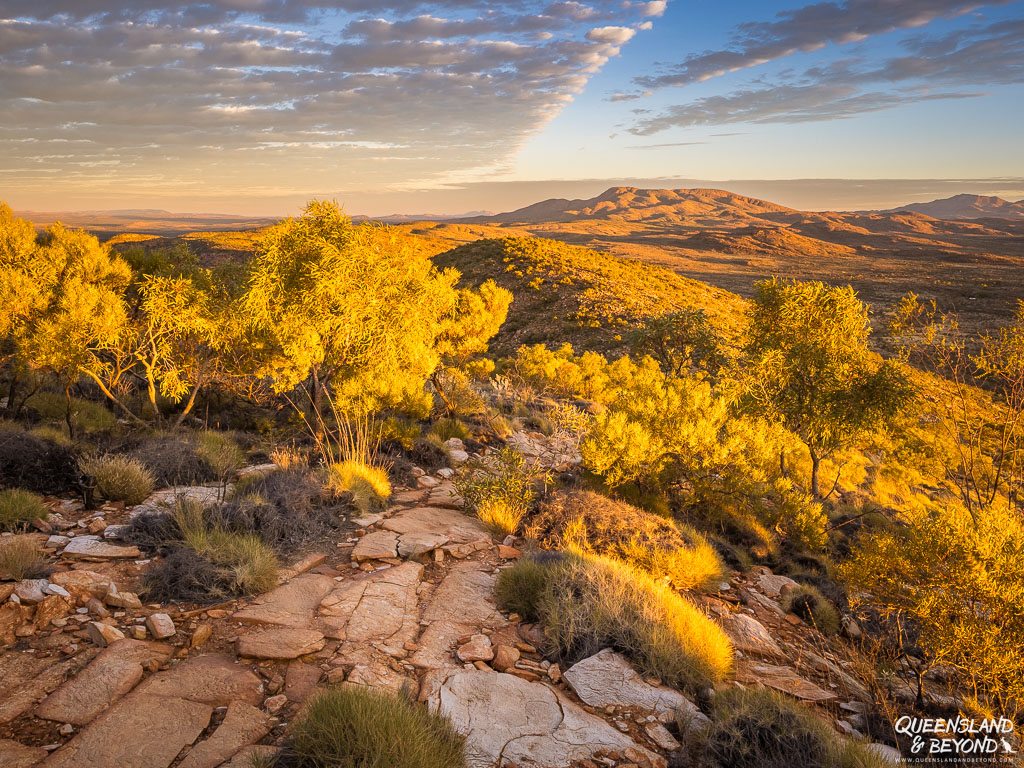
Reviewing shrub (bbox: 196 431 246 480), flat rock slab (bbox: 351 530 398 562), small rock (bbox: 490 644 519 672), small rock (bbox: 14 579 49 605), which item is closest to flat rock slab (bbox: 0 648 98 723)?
small rock (bbox: 14 579 49 605)

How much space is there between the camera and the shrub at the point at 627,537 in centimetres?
672

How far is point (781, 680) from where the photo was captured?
4.96 meters

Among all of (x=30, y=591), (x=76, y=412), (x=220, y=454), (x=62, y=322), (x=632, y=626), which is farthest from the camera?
(x=76, y=412)

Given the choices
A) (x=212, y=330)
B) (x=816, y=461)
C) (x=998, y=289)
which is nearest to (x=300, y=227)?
(x=212, y=330)

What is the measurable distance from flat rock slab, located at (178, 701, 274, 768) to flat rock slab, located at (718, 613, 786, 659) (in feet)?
14.8

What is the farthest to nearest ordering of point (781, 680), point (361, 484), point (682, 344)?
point (682, 344) → point (361, 484) → point (781, 680)

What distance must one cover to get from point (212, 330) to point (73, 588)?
249 inches

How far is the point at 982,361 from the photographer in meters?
7.18

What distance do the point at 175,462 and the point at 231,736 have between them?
6257 mm

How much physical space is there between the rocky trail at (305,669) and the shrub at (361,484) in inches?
60.0

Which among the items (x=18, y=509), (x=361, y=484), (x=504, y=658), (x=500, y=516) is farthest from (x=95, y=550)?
(x=500, y=516)

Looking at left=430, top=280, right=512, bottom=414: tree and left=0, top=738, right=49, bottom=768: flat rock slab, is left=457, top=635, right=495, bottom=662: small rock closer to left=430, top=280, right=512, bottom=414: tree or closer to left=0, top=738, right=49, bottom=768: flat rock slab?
left=0, top=738, right=49, bottom=768: flat rock slab

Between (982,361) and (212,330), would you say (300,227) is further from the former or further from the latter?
(982,361)

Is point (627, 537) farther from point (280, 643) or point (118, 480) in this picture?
point (118, 480)
